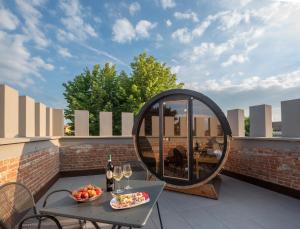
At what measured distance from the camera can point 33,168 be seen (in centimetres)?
397

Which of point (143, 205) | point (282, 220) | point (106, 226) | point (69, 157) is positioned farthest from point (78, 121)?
point (282, 220)

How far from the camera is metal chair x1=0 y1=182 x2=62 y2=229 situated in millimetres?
1901

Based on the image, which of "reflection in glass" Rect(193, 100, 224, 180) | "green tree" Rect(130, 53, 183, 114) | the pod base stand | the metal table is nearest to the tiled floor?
the pod base stand

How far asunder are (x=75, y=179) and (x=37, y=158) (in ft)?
6.22

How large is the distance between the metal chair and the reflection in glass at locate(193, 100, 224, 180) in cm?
333

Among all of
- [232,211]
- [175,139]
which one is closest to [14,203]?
[232,211]

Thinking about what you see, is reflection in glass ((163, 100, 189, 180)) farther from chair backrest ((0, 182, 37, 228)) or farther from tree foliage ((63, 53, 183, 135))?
tree foliage ((63, 53, 183, 135))

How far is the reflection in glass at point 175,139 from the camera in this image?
470 cm

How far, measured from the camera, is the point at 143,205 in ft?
6.43

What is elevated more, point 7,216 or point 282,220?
point 7,216

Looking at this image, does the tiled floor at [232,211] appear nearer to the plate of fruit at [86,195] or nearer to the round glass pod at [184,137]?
the round glass pod at [184,137]

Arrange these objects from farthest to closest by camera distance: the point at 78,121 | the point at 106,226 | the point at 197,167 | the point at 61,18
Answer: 1. the point at 61,18
2. the point at 78,121
3. the point at 197,167
4. the point at 106,226

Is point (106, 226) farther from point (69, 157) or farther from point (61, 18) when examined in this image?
point (61, 18)

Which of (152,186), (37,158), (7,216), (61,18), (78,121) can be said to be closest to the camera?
(7,216)
